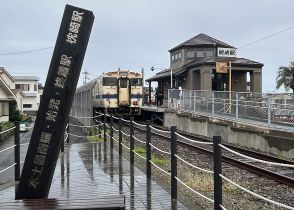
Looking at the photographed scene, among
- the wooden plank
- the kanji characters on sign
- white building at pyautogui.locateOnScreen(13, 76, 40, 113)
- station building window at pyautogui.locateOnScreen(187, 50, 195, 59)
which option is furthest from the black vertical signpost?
white building at pyautogui.locateOnScreen(13, 76, 40, 113)

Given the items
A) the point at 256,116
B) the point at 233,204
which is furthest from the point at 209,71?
the point at 233,204

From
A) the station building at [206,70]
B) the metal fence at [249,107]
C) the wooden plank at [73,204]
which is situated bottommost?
the wooden plank at [73,204]

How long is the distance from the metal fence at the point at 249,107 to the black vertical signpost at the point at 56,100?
39.4 ft

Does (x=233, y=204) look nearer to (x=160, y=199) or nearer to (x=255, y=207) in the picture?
(x=255, y=207)

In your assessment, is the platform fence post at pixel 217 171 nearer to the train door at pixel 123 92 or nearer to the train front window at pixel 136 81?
the train door at pixel 123 92

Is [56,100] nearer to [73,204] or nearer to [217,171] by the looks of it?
[73,204]

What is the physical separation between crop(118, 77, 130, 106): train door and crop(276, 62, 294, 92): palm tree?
27814mm

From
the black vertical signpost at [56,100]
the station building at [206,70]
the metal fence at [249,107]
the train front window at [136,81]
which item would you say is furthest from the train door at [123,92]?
the black vertical signpost at [56,100]

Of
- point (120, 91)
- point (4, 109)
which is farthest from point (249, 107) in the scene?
point (4, 109)

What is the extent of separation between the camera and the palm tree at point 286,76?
55.8 metres

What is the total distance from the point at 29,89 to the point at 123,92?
5280cm

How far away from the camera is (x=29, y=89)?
82812 mm

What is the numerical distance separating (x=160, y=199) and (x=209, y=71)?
34.2 m

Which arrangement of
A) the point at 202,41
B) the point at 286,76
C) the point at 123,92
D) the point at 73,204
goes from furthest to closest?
the point at 286,76 < the point at 202,41 < the point at 123,92 < the point at 73,204
